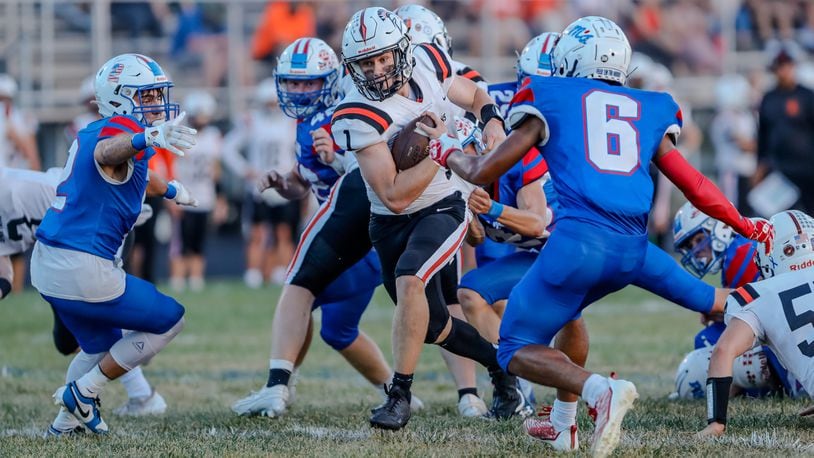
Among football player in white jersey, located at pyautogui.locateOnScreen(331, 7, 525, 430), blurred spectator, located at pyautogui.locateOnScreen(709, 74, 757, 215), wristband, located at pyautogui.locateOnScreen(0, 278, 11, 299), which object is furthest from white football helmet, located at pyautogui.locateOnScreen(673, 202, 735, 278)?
blurred spectator, located at pyautogui.locateOnScreen(709, 74, 757, 215)

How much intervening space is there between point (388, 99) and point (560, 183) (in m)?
1.06

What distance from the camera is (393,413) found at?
203 inches

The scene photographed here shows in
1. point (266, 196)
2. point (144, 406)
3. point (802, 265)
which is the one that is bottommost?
point (144, 406)

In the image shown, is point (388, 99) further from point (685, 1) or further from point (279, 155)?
point (685, 1)

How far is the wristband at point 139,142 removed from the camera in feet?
16.1

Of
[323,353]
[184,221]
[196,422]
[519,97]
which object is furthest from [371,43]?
[184,221]

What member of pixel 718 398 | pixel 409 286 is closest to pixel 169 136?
pixel 409 286

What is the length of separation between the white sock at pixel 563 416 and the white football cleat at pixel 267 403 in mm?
1472

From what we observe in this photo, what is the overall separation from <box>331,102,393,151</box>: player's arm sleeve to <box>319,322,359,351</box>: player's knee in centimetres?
131

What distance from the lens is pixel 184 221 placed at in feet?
43.8

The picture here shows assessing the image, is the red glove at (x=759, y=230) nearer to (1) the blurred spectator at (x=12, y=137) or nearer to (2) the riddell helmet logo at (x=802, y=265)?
(2) the riddell helmet logo at (x=802, y=265)

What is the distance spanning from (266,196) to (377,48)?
836 centimetres

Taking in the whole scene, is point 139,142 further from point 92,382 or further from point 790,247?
point 790,247

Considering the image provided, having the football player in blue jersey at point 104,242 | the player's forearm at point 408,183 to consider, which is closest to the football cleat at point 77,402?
the football player in blue jersey at point 104,242
